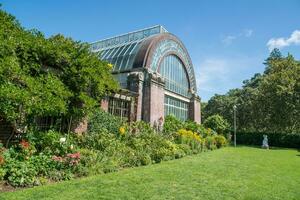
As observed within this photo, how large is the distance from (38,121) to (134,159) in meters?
3.97

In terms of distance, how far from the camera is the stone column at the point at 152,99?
19.4 meters

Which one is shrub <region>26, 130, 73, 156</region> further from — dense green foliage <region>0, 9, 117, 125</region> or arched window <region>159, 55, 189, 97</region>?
arched window <region>159, 55, 189, 97</region>

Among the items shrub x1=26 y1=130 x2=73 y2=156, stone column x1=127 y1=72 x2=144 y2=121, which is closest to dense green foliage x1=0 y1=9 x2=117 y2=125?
shrub x1=26 y1=130 x2=73 y2=156

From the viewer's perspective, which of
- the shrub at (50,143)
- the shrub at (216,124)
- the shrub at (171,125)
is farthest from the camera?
the shrub at (216,124)

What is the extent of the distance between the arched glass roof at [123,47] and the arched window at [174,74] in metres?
2.73

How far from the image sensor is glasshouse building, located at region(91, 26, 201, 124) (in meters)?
18.5

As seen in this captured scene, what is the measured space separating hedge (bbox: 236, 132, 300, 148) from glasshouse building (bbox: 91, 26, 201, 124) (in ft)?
29.8

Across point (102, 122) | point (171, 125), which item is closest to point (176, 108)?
point (171, 125)

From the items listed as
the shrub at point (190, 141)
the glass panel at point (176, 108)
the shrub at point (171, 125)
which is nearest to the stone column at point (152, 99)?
the shrub at point (171, 125)

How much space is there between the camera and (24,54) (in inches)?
361

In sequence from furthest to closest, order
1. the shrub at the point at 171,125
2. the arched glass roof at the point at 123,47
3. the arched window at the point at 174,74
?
the arched window at the point at 174,74 → the arched glass roof at the point at 123,47 → the shrub at the point at 171,125

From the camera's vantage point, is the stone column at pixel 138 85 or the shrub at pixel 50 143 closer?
the shrub at pixel 50 143

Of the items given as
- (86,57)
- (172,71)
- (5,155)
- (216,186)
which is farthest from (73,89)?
(172,71)

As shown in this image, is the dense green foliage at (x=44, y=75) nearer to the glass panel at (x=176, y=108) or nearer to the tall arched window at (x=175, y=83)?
the glass panel at (x=176, y=108)
